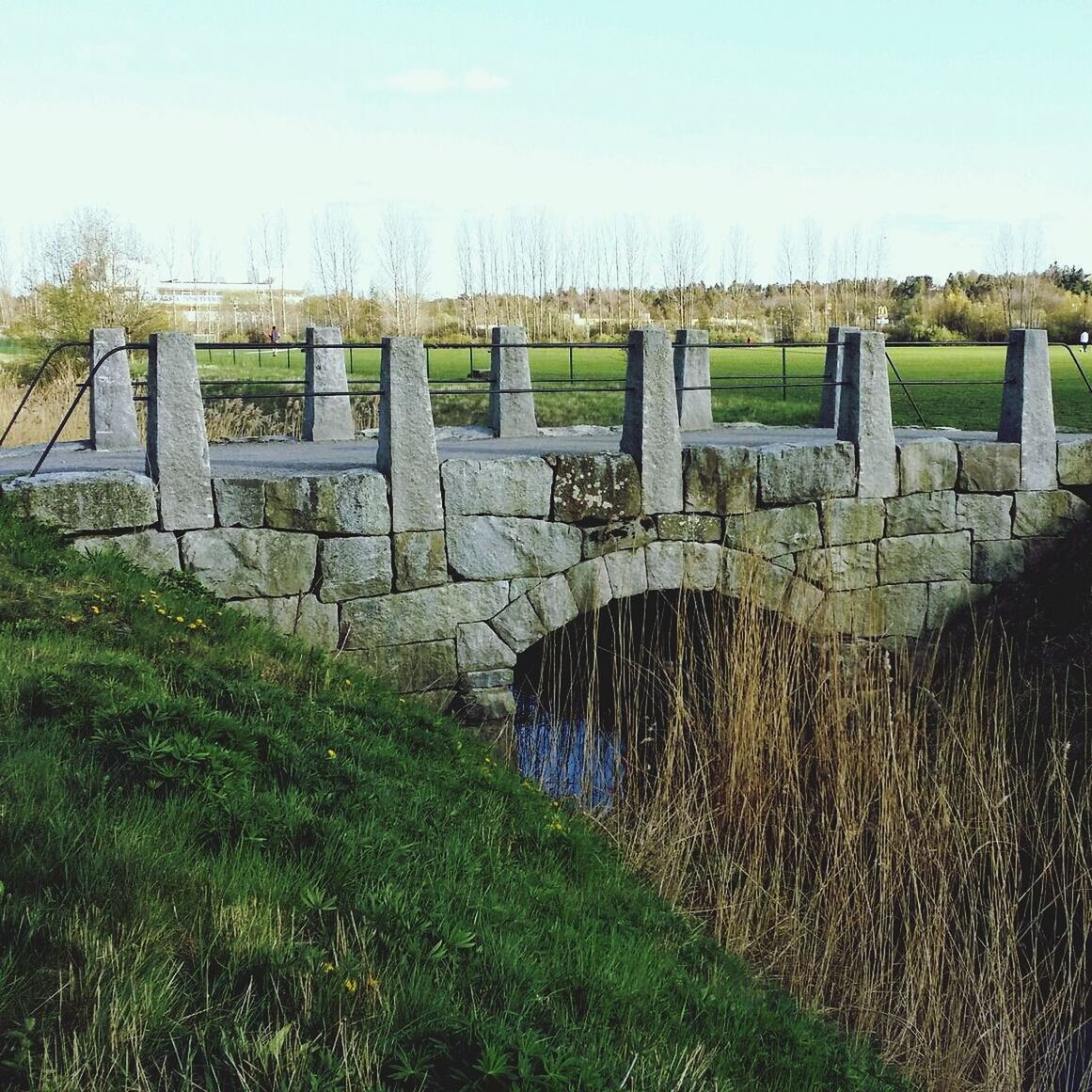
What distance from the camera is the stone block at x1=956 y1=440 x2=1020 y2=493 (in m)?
10.7

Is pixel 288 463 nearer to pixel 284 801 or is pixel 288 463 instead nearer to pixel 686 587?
pixel 686 587

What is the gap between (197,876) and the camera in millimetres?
3553

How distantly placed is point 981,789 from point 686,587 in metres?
3.16

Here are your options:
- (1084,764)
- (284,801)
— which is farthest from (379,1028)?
(1084,764)

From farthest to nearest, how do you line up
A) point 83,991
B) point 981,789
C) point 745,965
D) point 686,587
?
point 686,587 → point 981,789 → point 745,965 → point 83,991

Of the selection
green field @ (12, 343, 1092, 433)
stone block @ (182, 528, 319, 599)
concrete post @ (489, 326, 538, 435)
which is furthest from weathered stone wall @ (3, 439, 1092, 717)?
concrete post @ (489, 326, 538, 435)

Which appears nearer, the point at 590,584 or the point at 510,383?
the point at 590,584

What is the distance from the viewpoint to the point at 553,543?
8.84 m

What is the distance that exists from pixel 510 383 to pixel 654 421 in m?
2.79

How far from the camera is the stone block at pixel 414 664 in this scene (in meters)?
8.37

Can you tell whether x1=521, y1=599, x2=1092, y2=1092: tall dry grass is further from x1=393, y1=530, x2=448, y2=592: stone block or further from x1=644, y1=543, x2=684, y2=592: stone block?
x1=393, y1=530, x2=448, y2=592: stone block

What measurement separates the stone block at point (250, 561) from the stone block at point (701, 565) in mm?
2868

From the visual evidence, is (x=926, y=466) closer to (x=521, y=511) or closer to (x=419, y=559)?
(x=521, y=511)

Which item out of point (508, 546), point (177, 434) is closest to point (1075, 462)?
point (508, 546)
